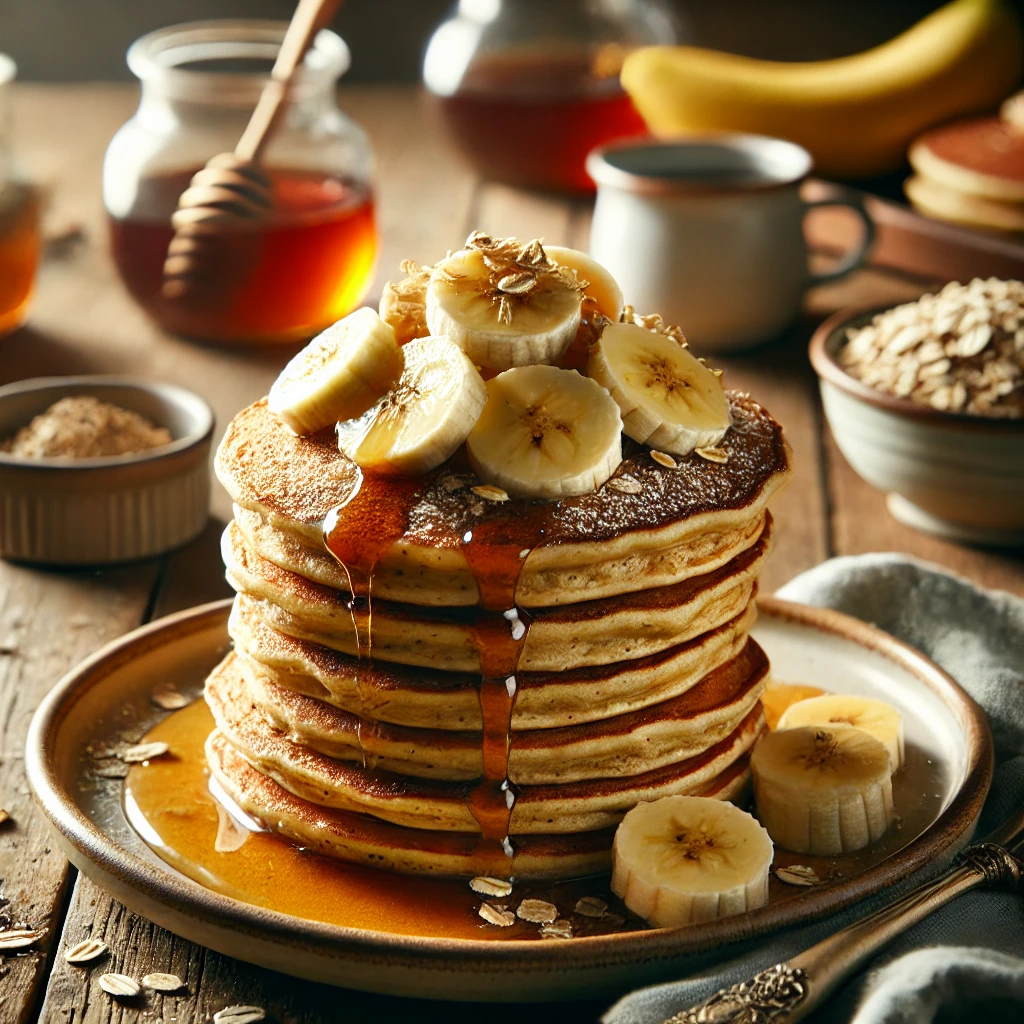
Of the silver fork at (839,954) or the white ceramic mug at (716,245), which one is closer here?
the silver fork at (839,954)

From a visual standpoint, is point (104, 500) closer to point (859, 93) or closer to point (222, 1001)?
point (222, 1001)

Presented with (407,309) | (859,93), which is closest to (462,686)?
(407,309)

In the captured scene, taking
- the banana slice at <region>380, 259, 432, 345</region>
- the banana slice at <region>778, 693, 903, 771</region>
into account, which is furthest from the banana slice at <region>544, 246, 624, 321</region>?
the banana slice at <region>778, 693, 903, 771</region>

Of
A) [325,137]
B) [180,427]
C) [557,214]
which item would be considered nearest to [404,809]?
[180,427]

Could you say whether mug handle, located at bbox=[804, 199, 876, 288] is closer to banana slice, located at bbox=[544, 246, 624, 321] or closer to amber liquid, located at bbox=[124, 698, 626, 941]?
banana slice, located at bbox=[544, 246, 624, 321]

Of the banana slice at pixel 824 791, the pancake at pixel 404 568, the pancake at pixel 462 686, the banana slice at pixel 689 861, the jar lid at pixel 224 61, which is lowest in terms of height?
the banana slice at pixel 824 791

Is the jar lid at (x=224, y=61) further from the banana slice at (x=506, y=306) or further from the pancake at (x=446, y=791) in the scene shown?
the pancake at (x=446, y=791)

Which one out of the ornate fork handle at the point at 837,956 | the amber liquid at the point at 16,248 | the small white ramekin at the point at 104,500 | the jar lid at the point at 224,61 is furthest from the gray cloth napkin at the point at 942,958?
the amber liquid at the point at 16,248
